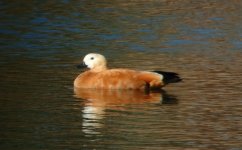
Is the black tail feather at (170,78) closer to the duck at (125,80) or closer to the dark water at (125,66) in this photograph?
the duck at (125,80)

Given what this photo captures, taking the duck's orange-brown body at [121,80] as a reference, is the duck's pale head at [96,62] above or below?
above

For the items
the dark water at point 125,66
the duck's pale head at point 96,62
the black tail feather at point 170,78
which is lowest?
the dark water at point 125,66

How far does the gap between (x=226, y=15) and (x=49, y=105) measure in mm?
12081

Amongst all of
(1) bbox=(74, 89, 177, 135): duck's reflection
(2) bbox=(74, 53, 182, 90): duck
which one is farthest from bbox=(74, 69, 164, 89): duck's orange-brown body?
(1) bbox=(74, 89, 177, 135): duck's reflection

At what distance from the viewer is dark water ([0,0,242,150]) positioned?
39.9 feet

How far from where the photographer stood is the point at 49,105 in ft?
46.2

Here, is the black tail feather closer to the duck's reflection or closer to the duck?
the duck

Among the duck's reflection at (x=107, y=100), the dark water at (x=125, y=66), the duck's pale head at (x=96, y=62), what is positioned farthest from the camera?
the duck's pale head at (x=96, y=62)

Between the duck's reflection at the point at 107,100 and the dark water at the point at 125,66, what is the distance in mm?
13

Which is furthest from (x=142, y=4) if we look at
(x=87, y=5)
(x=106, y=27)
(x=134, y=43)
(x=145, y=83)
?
(x=145, y=83)

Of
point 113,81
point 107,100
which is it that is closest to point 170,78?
point 113,81

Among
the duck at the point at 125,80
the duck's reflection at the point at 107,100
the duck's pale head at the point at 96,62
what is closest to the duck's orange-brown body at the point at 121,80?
the duck at the point at 125,80

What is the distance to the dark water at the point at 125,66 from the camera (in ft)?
39.9

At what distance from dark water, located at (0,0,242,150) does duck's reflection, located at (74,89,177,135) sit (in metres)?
0.01
